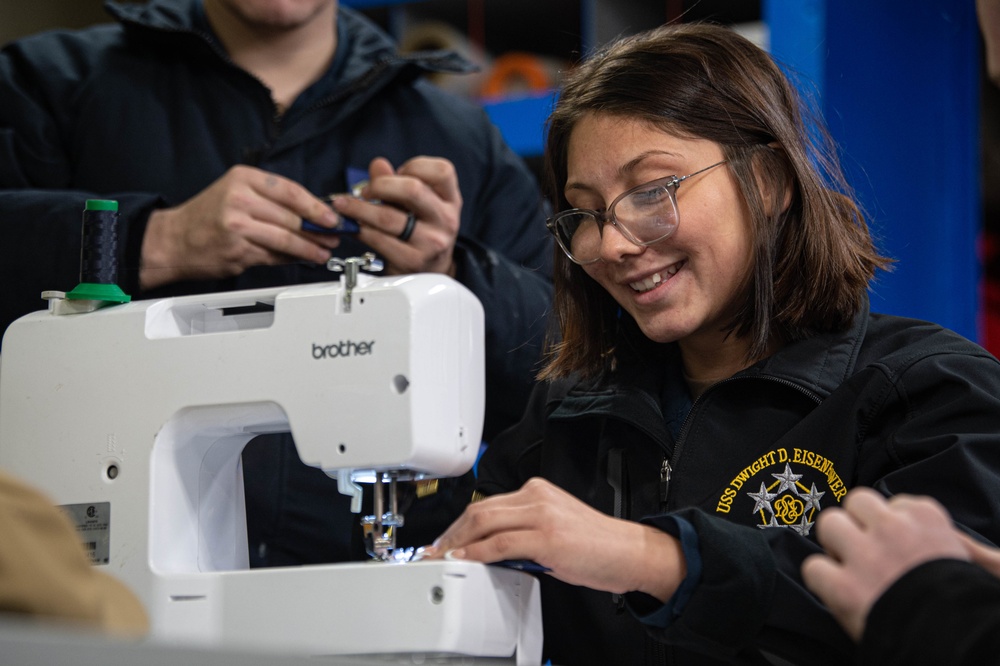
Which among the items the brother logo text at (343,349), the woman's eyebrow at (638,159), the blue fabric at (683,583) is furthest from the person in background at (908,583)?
the woman's eyebrow at (638,159)

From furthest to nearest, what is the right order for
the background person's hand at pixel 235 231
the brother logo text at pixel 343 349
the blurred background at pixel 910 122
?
the blurred background at pixel 910 122, the background person's hand at pixel 235 231, the brother logo text at pixel 343 349

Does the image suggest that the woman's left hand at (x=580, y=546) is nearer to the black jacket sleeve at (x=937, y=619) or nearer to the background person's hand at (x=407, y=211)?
the black jacket sleeve at (x=937, y=619)

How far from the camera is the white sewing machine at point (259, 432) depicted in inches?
42.6

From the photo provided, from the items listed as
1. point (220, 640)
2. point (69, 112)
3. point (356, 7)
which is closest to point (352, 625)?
point (220, 640)

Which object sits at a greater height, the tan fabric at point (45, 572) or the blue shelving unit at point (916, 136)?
the blue shelving unit at point (916, 136)

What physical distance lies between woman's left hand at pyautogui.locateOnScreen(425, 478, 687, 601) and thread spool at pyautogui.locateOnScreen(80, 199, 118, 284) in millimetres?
520

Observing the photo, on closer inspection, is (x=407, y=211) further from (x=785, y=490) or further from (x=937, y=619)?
(x=937, y=619)

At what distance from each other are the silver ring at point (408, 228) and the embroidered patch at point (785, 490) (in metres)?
0.59

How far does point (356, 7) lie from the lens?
3.45 metres

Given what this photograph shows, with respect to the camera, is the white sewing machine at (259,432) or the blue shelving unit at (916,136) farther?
the blue shelving unit at (916,136)

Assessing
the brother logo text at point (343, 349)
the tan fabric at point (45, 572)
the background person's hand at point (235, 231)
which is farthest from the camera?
the background person's hand at point (235, 231)

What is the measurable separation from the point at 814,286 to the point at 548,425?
15.0 inches

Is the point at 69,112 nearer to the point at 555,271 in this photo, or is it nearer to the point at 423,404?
the point at 555,271

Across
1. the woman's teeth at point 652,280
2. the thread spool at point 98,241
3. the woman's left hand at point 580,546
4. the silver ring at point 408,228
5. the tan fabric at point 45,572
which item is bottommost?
the woman's left hand at point 580,546
